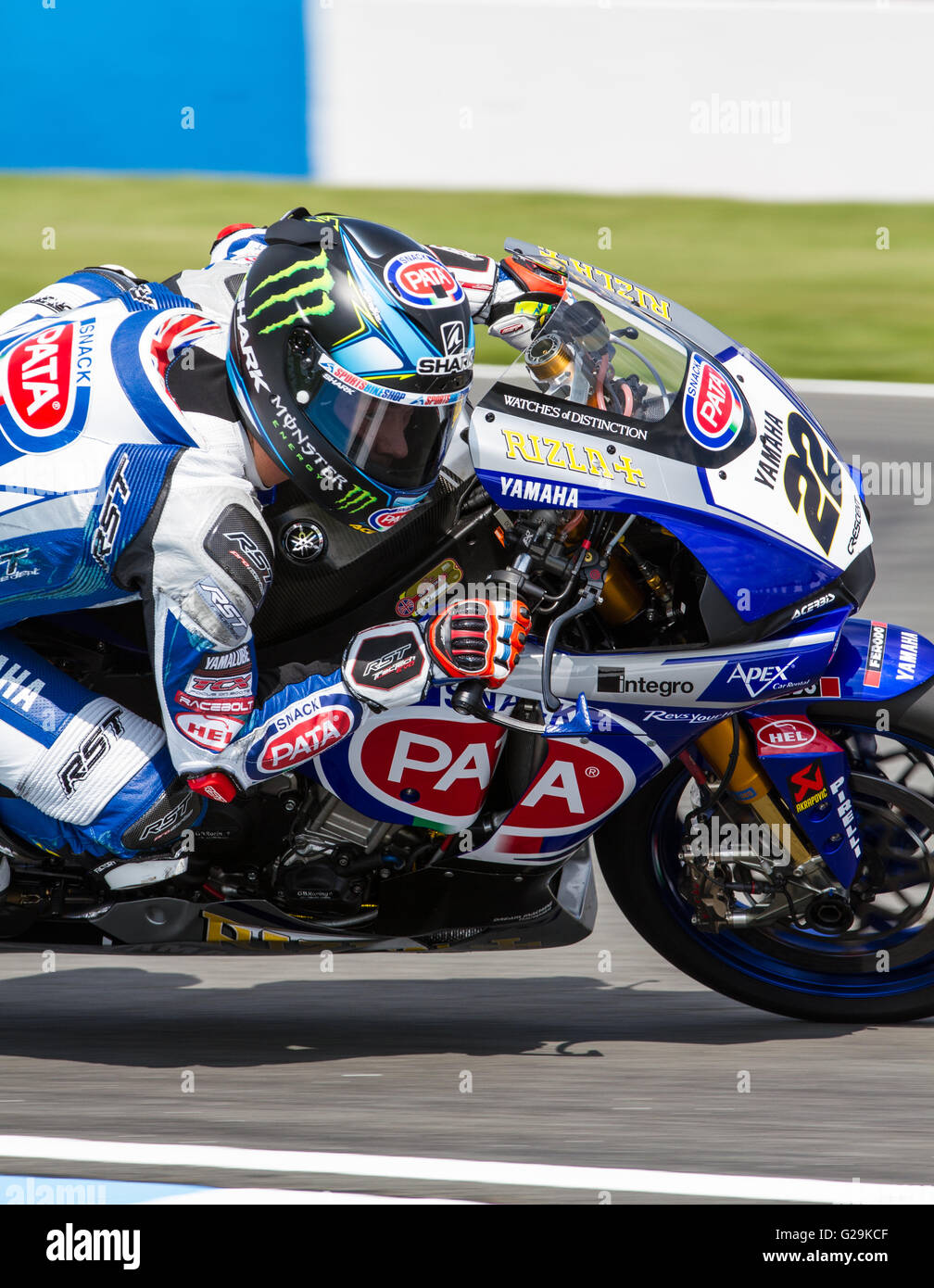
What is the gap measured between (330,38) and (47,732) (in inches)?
386

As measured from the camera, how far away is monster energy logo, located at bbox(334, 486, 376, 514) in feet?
11.3

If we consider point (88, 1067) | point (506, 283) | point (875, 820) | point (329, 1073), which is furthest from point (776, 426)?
point (88, 1067)

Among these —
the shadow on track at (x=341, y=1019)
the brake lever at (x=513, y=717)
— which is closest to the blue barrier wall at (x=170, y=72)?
the shadow on track at (x=341, y=1019)

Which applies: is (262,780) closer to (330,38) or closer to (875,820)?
(875,820)

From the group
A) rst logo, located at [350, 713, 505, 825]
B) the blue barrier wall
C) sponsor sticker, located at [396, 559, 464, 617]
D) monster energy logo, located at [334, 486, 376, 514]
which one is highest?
the blue barrier wall

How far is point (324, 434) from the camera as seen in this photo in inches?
134

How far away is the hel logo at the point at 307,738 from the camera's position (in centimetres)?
356

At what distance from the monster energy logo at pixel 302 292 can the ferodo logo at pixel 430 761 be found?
38.2 inches

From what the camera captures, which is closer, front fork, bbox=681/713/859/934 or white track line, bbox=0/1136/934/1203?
white track line, bbox=0/1136/934/1203

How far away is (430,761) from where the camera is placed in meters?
3.84

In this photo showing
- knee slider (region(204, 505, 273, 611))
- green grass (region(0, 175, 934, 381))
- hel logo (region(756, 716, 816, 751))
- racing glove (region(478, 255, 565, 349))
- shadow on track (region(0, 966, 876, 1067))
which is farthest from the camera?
green grass (region(0, 175, 934, 381))

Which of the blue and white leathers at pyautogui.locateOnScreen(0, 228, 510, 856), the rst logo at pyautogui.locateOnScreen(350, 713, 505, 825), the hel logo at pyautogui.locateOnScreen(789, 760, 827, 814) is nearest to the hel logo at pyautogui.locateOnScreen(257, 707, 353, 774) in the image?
the blue and white leathers at pyautogui.locateOnScreen(0, 228, 510, 856)

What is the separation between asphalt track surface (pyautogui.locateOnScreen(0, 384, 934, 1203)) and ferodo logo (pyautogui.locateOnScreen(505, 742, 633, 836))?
69cm

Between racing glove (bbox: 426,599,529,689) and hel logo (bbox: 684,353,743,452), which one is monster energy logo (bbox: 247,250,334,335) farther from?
hel logo (bbox: 684,353,743,452)
